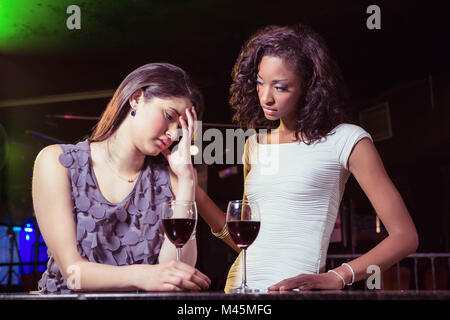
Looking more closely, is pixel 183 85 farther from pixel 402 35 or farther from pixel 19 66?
pixel 19 66

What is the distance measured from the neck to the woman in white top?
12.4 inches

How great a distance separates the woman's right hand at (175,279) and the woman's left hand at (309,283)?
165mm

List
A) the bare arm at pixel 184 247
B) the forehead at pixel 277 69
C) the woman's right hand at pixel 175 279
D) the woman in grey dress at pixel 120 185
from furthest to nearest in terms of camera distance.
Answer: the forehead at pixel 277 69 < the bare arm at pixel 184 247 < the woman in grey dress at pixel 120 185 < the woman's right hand at pixel 175 279

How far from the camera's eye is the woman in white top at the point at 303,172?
163 centimetres

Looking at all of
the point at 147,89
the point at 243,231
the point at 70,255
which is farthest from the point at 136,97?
the point at 243,231

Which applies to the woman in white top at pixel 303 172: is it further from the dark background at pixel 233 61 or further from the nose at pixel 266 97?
the dark background at pixel 233 61

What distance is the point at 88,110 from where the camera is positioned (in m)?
6.87

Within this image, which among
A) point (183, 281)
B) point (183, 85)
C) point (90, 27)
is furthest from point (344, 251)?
point (183, 281)

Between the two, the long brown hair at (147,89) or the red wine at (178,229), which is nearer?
the red wine at (178,229)

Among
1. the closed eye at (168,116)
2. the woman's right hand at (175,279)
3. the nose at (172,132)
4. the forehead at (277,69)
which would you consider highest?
the forehead at (277,69)

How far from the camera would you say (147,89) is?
1.75 meters

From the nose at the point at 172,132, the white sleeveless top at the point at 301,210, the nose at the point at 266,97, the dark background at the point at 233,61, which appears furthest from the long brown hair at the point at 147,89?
the dark background at the point at 233,61
